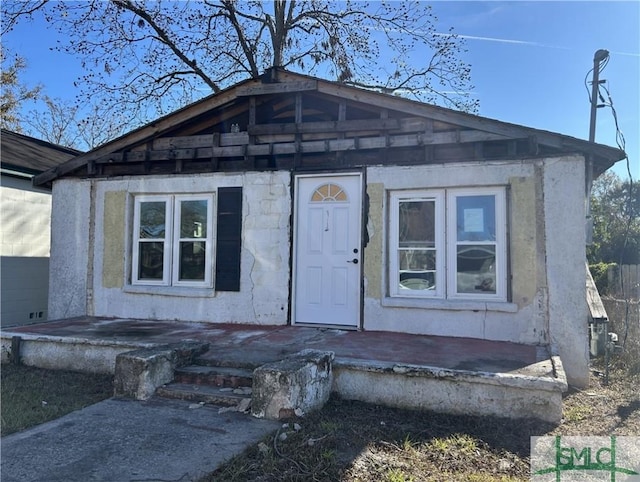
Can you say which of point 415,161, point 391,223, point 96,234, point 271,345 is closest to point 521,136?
point 415,161

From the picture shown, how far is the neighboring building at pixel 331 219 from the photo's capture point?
591 cm

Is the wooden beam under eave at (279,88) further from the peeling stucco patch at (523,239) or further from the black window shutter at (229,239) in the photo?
the peeling stucco patch at (523,239)

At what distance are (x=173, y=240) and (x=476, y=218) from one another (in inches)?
198

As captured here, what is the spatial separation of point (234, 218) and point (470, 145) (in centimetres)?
386

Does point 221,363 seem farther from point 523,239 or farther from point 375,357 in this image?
point 523,239

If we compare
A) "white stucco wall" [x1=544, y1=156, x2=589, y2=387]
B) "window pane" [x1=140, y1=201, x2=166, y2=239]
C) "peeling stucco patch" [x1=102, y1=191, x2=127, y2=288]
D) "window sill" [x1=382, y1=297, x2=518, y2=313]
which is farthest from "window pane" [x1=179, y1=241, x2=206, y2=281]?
"white stucco wall" [x1=544, y1=156, x2=589, y2=387]

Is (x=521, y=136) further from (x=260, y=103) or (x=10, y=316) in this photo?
(x=10, y=316)

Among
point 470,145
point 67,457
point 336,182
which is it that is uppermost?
point 470,145

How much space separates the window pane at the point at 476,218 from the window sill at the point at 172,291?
4102 mm

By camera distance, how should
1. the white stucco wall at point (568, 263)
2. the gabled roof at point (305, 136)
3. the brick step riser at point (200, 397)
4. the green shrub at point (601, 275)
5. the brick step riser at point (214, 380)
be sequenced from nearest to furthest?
1. the brick step riser at point (200, 397)
2. the brick step riser at point (214, 380)
3. the white stucco wall at point (568, 263)
4. the gabled roof at point (305, 136)
5. the green shrub at point (601, 275)

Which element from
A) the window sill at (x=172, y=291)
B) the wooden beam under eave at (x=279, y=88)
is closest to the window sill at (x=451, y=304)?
the window sill at (x=172, y=291)

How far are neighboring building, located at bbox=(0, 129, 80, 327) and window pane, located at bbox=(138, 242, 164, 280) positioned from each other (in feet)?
10.5

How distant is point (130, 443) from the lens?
A: 3465mm

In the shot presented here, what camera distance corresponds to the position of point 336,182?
7066mm
